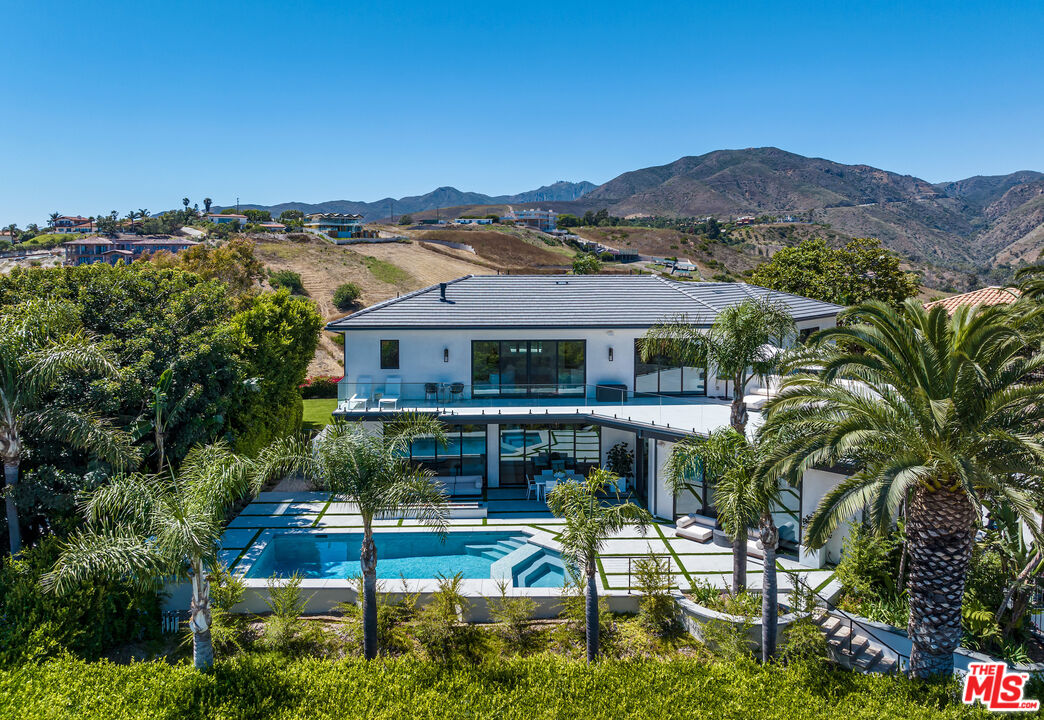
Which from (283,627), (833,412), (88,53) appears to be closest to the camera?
(833,412)

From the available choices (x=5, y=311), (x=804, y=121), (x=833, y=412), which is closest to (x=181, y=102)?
(x=5, y=311)

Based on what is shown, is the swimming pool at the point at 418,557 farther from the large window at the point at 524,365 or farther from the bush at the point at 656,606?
the large window at the point at 524,365

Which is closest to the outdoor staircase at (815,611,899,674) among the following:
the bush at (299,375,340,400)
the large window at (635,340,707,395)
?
the large window at (635,340,707,395)

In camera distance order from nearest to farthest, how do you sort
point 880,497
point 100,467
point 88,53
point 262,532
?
point 880,497 → point 100,467 → point 262,532 → point 88,53

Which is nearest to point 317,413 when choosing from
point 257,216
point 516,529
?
point 516,529

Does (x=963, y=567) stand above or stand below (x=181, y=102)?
below

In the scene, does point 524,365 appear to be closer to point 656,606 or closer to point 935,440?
point 656,606

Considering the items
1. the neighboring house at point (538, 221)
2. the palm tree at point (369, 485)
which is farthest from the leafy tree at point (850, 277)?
the neighboring house at point (538, 221)

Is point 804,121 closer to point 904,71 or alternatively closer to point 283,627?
point 904,71
